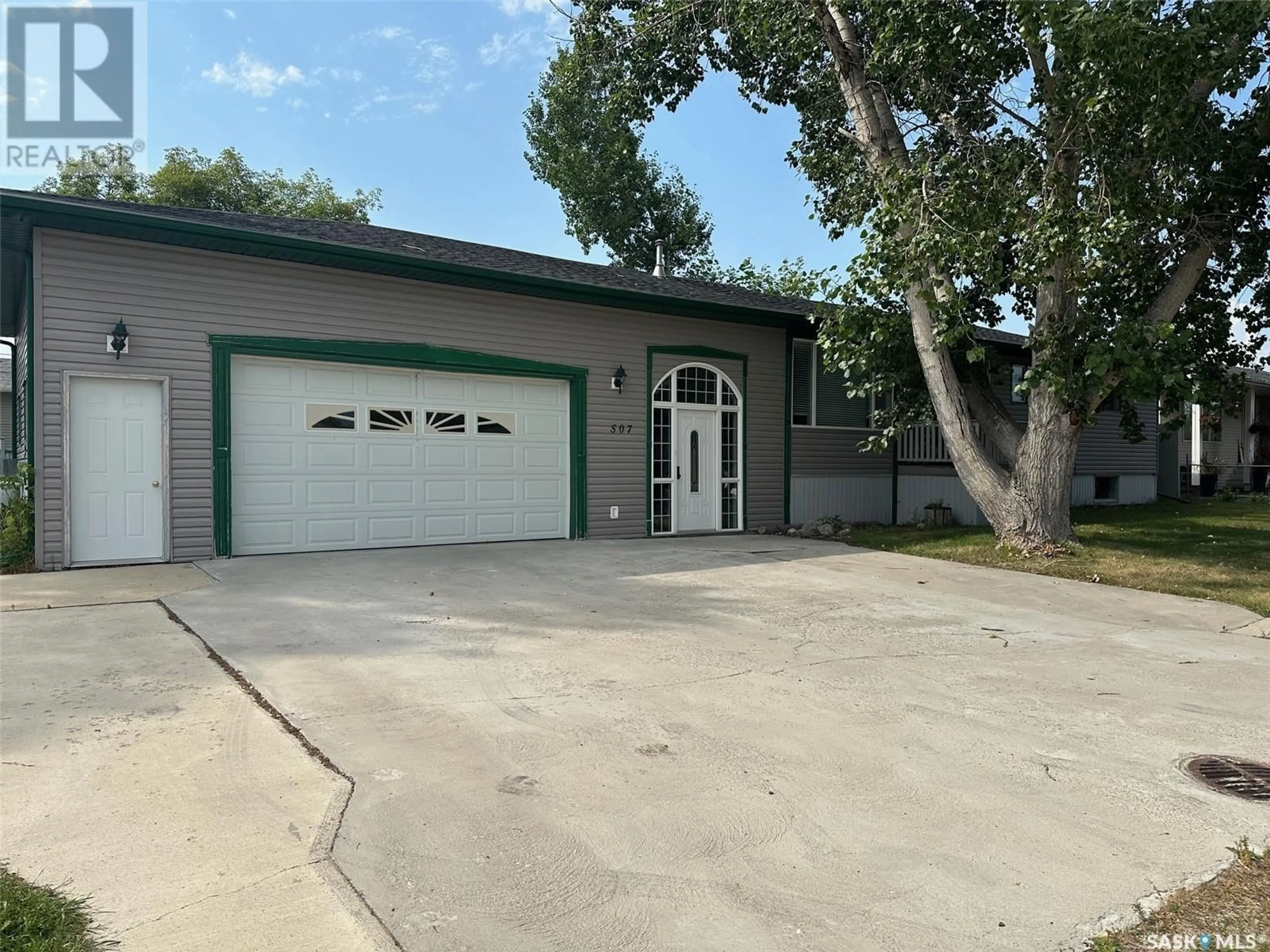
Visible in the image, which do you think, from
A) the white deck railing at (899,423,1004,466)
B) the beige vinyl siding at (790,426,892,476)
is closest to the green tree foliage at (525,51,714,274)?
the white deck railing at (899,423,1004,466)

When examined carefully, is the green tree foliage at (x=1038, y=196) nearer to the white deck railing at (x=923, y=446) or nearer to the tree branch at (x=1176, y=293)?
the tree branch at (x=1176, y=293)

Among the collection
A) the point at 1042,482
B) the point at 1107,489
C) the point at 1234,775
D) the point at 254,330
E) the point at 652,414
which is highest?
the point at 254,330

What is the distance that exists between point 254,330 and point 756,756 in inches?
320

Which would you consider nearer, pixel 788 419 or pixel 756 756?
pixel 756 756

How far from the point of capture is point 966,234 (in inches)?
344

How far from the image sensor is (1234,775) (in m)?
3.39

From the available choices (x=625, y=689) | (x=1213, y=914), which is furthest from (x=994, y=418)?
(x=1213, y=914)

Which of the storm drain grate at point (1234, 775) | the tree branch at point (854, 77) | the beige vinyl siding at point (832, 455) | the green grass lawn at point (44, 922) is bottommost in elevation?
the storm drain grate at point (1234, 775)

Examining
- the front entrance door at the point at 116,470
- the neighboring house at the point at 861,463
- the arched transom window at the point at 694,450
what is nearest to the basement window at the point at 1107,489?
the neighboring house at the point at 861,463

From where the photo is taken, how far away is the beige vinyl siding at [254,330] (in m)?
8.25

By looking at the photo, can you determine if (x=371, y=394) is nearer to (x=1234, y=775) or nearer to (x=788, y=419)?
(x=788, y=419)

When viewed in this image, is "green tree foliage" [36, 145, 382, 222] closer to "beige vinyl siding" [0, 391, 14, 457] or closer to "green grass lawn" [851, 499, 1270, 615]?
"beige vinyl siding" [0, 391, 14, 457]

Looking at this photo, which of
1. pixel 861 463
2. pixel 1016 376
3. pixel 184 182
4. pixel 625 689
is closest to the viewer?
pixel 625 689

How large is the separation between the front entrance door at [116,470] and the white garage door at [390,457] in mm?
786
